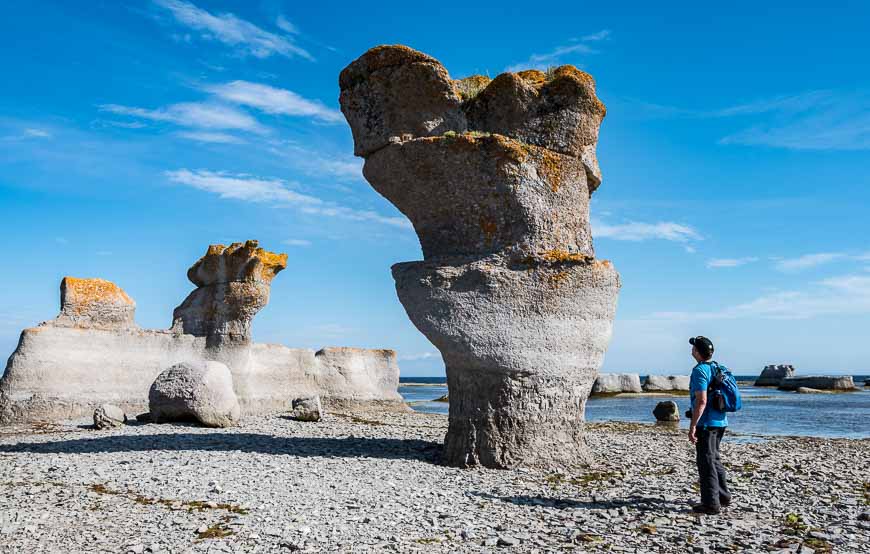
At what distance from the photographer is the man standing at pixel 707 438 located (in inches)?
277

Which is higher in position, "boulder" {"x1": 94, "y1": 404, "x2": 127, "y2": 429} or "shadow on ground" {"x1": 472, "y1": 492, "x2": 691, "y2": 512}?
"boulder" {"x1": 94, "y1": 404, "x2": 127, "y2": 429}

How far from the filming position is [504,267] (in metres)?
9.69

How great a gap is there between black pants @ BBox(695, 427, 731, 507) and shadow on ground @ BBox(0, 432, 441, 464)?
13.6 feet

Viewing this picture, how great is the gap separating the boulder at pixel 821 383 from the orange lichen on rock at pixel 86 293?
5275 cm

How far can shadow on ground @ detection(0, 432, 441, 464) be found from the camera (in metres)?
10.7

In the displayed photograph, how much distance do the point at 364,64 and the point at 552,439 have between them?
599 centimetres

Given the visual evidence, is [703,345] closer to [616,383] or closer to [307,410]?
[307,410]

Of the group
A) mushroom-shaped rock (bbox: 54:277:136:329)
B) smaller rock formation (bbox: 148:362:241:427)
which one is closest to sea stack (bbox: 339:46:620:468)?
smaller rock formation (bbox: 148:362:241:427)

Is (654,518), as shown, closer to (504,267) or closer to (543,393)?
(543,393)

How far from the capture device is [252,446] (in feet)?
37.4

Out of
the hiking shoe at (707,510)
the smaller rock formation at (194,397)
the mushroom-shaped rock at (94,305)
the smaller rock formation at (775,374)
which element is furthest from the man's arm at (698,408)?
the smaller rock formation at (775,374)

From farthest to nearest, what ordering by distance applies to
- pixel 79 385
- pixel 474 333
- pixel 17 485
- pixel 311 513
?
pixel 79 385, pixel 474 333, pixel 17 485, pixel 311 513

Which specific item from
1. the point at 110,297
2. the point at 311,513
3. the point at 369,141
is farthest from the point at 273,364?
the point at 311,513

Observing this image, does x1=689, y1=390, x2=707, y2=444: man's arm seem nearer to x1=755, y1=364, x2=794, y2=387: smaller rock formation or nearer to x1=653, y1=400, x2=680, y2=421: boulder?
x1=653, y1=400, x2=680, y2=421: boulder
